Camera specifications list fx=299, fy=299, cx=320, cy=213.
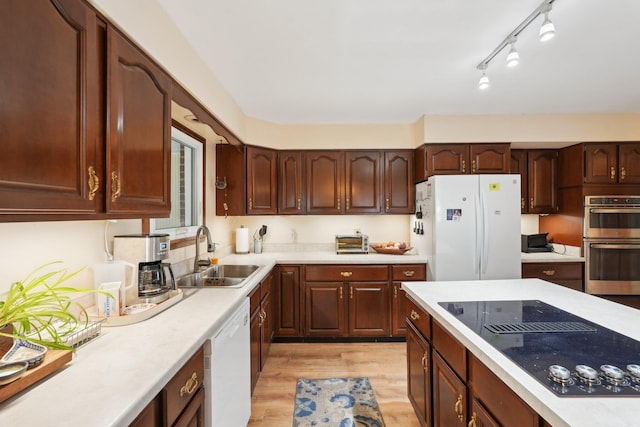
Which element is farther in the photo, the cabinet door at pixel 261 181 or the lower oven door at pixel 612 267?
the cabinet door at pixel 261 181

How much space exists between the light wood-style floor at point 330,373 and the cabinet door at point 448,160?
6.36 ft

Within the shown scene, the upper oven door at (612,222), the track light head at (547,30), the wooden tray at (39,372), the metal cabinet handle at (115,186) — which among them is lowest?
the wooden tray at (39,372)

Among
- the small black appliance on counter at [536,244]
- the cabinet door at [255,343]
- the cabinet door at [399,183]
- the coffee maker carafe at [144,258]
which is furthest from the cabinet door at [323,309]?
the small black appliance on counter at [536,244]

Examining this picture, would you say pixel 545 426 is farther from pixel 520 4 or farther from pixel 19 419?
pixel 520 4

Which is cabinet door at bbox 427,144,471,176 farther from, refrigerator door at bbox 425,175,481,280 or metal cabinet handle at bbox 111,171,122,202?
metal cabinet handle at bbox 111,171,122,202

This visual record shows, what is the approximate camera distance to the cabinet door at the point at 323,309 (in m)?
3.23

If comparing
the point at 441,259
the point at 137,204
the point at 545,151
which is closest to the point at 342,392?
the point at 441,259

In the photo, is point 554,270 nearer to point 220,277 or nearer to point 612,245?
point 612,245

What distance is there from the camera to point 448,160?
129 inches

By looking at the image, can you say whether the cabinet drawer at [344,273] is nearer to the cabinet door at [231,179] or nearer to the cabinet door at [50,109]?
the cabinet door at [231,179]

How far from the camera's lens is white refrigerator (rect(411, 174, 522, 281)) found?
10.2 feet

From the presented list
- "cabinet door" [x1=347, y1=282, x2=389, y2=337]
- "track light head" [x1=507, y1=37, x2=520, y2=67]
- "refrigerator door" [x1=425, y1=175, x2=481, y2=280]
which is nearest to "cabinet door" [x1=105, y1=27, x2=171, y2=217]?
"track light head" [x1=507, y1=37, x2=520, y2=67]

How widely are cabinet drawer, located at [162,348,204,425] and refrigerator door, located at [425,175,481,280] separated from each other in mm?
2502

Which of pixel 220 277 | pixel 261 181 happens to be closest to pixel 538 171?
pixel 261 181
